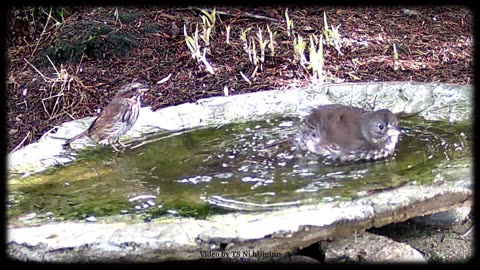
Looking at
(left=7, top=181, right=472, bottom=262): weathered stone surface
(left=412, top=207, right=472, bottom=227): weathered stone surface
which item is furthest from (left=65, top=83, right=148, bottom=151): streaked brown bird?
(left=412, top=207, right=472, bottom=227): weathered stone surface

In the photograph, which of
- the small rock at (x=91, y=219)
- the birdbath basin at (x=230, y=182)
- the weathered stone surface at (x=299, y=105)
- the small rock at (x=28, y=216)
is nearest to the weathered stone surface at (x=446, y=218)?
the birdbath basin at (x=230, y=182)

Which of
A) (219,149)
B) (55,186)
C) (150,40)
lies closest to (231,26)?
(150,40)

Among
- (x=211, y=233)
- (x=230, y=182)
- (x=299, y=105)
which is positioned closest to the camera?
(x=211, y=233)

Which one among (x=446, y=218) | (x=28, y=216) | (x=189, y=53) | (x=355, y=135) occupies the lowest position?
(x=446, y=218)

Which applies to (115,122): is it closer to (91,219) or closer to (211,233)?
(91,219)

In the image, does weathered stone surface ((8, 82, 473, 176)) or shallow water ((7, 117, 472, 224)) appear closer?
shallow water ((7, 117, 472, 224))

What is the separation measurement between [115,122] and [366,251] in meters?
2.02

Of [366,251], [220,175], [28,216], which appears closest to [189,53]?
[220,175]

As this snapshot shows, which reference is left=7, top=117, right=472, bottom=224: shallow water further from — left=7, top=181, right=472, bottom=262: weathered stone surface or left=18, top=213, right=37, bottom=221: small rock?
left=7, top=181, right=472, bottom=262: weathered stone surface

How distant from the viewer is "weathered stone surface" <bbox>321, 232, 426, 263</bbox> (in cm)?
382

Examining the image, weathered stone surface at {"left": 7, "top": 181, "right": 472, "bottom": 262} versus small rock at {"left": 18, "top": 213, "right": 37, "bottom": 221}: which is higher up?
weathered stone surface at {"left": 7, "top": 181, "right": 472, "bottom": 262}

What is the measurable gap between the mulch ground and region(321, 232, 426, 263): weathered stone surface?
11.0 ft

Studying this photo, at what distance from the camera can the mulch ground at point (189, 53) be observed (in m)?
7.22

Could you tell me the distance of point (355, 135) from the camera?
13.7 ft
